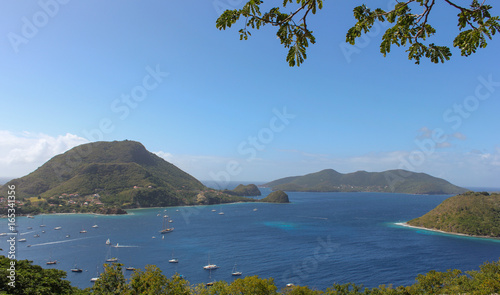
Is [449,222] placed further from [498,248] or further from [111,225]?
[111,225]

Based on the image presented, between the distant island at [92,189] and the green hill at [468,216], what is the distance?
382 ft

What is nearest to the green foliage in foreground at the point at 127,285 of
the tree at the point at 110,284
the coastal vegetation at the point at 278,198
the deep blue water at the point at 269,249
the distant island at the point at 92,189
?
the tree at the point at 110,284

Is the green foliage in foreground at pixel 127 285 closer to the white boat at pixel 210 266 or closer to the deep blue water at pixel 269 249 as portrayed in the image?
the deep blue water at pixel 269 249

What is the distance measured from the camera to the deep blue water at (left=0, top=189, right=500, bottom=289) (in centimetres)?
4866

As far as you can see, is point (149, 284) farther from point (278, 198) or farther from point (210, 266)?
point (278, 198)

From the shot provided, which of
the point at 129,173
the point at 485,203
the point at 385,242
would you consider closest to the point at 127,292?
the point at 385,242

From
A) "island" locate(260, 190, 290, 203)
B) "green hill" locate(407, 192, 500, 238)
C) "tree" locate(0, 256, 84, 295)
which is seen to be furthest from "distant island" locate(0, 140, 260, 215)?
"green hill" locate(407, 192, 500, 238)

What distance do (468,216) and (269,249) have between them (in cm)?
7223

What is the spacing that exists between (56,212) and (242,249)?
93.8 meters

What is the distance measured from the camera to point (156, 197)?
145 m

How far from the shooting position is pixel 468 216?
89.1 m

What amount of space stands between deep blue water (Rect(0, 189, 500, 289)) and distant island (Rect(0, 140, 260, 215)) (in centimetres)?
1927

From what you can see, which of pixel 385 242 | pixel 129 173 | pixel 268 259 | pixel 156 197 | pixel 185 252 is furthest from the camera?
pixel 129 173

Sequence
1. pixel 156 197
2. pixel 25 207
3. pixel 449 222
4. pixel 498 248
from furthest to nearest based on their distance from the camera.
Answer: pixel 156 197 → pixel 25 207 → pixel 449 222 → pixel 498 248
